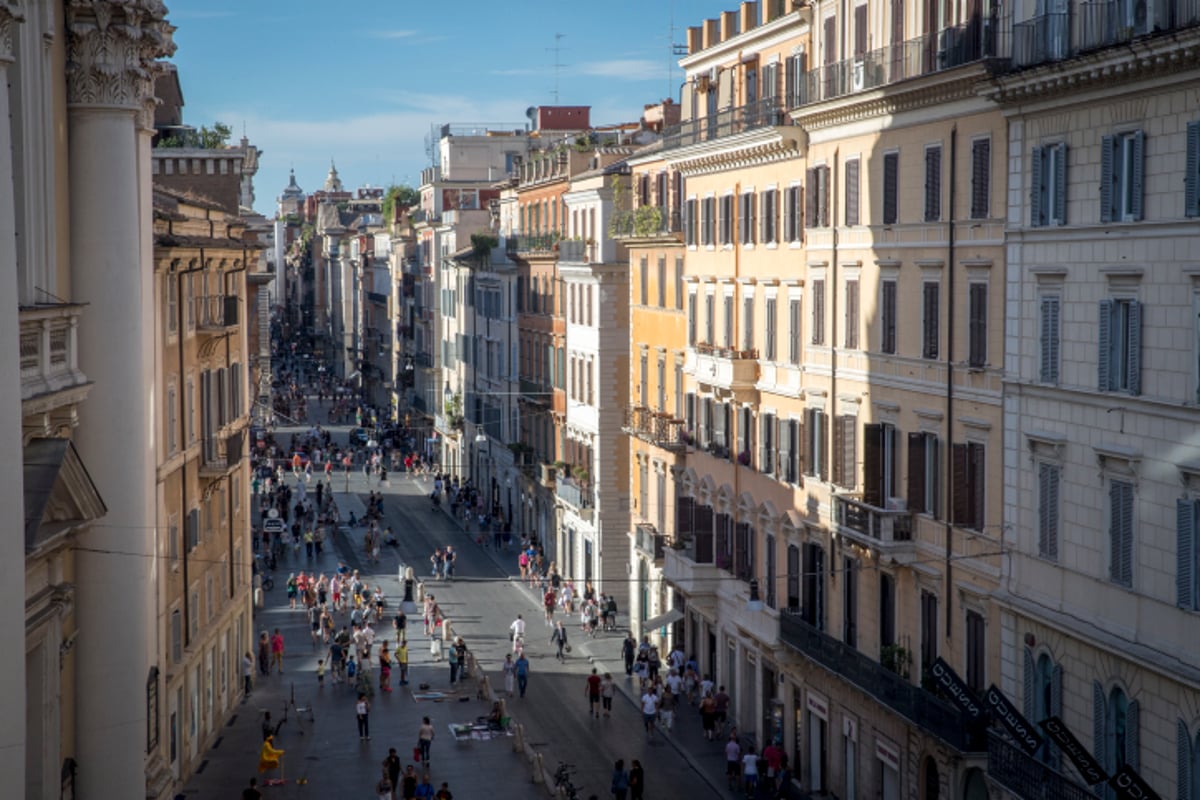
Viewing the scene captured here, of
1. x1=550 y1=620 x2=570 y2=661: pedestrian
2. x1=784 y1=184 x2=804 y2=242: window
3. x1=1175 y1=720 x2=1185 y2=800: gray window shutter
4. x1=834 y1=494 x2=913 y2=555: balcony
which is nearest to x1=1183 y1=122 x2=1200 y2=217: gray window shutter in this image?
x1=1175 y1=720 x2=1185 y2=800: gray window shutter

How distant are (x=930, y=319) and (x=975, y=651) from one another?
5973 mm

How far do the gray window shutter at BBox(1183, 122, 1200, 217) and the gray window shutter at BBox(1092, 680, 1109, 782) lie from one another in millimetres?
7297

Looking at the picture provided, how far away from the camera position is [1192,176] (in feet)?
81.9

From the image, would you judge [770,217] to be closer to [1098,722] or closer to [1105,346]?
[1105,346]

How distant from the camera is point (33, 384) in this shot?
19078 millimetres

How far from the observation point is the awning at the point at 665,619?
4988 centimetres

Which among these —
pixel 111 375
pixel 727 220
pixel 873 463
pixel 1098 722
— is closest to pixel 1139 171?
pixel 1098 722

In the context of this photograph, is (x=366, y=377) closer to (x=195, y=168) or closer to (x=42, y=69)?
(x=195, y=168)

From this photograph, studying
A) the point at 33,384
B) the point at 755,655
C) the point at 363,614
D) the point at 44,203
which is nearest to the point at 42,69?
the point at 44,203

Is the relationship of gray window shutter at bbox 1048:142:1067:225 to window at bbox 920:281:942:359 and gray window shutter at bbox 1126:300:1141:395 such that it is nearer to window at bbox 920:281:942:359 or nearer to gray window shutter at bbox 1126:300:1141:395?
gray window shutter at bbox 1126:300:1141:395

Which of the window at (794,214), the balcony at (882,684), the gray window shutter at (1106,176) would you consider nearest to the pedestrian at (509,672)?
the balcony at (882,684)

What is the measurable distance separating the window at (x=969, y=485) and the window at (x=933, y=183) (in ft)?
14.0

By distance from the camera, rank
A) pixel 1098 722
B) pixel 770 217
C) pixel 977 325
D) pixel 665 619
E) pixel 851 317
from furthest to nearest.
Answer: pixel 665 619 < pixel 770 217 < pixel 851 317 < pixel 977 325 < pixel 1098 722

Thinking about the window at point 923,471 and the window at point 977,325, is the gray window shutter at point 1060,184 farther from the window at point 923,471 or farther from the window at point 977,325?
the window at point 923,471
